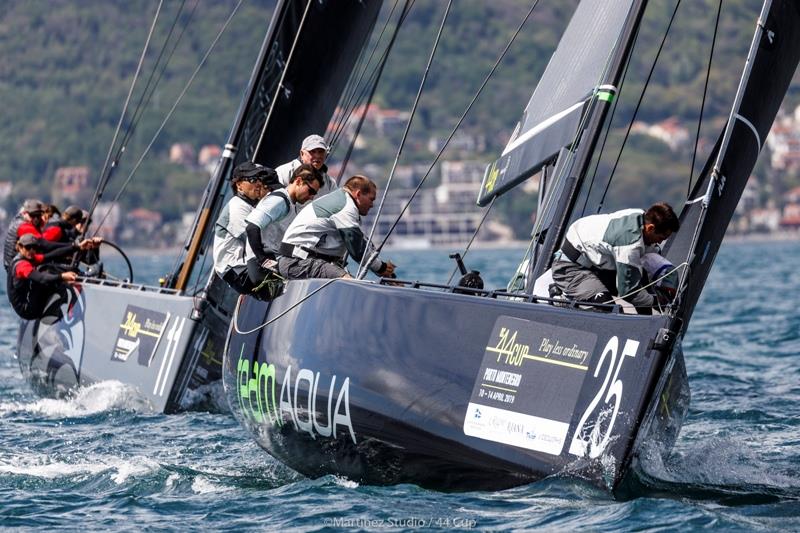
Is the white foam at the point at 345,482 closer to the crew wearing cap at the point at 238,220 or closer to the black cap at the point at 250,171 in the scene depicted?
the crew wearing cap at the point at 238,220

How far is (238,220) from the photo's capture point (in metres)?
6.92

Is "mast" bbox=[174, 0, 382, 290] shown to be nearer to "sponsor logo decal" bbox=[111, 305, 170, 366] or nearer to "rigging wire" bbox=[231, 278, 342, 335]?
"sponsor logo decal" bbox=[111, 305, 170, 366]

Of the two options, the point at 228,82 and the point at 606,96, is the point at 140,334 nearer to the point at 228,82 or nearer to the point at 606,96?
the point at 606,96

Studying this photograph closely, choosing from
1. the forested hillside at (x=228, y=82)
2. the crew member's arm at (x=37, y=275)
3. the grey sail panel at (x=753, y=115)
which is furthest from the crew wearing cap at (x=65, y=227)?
the forested hillside at (x=228, y=82)

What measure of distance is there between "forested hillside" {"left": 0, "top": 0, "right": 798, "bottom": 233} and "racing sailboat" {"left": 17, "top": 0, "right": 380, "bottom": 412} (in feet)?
231

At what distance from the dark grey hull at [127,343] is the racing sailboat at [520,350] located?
1.55 m

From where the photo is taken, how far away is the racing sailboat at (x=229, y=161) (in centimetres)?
852

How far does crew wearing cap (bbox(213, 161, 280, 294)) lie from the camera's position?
681 cm

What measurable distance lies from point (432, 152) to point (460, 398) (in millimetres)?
95337

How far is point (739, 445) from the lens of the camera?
6.51 m

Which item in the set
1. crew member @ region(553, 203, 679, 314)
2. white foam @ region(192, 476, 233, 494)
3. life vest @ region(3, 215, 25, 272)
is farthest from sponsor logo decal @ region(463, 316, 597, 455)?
life vest @ region(3, 215, 25, 272)

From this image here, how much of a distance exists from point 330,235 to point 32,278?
370cm

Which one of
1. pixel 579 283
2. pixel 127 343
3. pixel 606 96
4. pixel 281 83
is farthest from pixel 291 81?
pixel 579 283

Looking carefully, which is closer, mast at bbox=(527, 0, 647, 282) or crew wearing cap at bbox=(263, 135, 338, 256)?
mast at bbox=(527, 0, 647, 282)
